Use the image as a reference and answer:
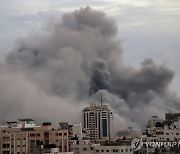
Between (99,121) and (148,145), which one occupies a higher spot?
(99,121)

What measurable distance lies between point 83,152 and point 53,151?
3430 mm

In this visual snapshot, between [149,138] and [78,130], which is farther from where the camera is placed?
[78,130]

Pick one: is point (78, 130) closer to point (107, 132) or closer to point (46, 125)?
point (46, 125)

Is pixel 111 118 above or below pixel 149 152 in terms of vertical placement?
above

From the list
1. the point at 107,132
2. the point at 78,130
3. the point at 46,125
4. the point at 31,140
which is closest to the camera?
the point at 31,140

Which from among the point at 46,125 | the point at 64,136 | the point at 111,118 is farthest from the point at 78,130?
the point at 111,118

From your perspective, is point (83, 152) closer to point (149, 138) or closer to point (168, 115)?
point (149, 138)

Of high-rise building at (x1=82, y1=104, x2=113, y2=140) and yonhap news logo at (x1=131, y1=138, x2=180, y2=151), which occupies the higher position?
high-rise building at (x1=82, y1=104, x2=113, y2=140)

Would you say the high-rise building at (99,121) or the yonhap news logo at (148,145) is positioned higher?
the high-rise building at (99,121)

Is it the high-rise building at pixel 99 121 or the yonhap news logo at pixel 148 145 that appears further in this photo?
the high-rise building at pixel 99 121

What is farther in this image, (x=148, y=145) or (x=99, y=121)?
(x=99, y=121)

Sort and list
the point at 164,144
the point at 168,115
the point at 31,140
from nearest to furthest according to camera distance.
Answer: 1. the point at 164,144
2. the point at 31,140
3. the point at 168,115

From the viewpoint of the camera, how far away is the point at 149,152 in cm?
3647

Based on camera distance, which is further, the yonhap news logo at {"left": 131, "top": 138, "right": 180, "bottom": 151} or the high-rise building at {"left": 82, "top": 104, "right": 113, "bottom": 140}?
the high-rise building at {"left": 82, "top": 104, "right": 113, "bottom": 140}
